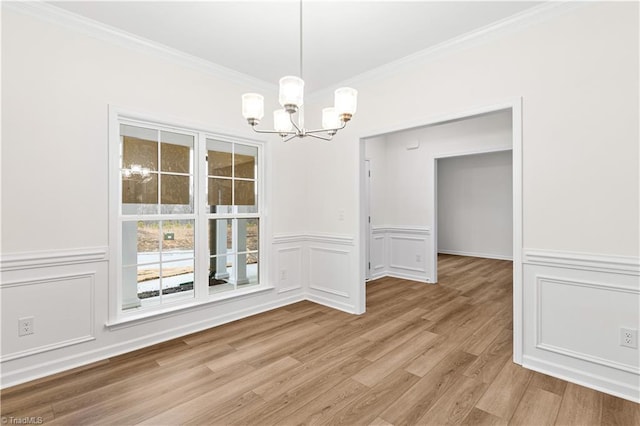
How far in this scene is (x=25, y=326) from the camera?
2293mm

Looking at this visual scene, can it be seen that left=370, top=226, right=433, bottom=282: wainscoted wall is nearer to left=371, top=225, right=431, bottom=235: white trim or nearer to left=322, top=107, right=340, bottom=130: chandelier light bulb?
left=371, top=225, right=431, bottom=235: white trim

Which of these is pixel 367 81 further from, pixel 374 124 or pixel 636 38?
pixel 636 38

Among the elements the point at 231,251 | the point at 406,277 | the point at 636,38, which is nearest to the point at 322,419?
the point at 231,251

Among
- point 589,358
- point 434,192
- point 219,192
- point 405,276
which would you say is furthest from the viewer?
point 405,276

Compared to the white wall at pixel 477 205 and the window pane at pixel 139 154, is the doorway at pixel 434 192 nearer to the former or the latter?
the white wall at pixel 477 205

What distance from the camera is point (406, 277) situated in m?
5.55

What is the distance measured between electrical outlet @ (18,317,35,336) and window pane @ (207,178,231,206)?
1.74 m

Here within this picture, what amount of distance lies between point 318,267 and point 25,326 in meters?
2.91

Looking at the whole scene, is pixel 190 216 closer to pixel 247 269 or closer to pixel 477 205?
pixel 247 269

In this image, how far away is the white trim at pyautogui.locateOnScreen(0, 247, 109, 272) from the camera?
2.23 metres

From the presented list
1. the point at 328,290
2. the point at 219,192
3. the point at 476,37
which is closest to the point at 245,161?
the point at 219,192

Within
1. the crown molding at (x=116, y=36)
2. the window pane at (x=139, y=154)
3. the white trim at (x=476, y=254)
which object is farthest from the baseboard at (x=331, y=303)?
the white trim at (x=476, y=254)

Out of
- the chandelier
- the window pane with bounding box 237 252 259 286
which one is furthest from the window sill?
the chandelier

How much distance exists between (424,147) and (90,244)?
506 cm
